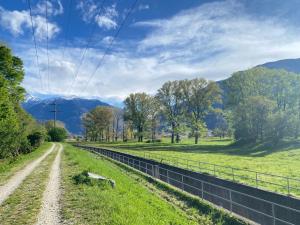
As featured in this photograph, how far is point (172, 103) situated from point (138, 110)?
18.5 m

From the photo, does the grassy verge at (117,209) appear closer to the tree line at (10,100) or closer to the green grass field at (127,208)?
the green grass field at (127,208)

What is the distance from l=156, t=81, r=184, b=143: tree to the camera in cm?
8589

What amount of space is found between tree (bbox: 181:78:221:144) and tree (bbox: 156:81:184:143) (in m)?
2.48

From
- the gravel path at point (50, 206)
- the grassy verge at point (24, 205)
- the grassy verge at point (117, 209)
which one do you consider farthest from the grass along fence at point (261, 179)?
the grassy verge at point (24, 205)

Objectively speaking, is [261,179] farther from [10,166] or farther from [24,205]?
[10,166]

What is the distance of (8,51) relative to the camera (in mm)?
39062

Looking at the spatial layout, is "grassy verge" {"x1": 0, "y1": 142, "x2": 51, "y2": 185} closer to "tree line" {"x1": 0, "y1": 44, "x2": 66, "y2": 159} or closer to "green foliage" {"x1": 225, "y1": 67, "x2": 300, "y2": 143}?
"tree line" {"x1": 0, "y1": 44, "x2": 66, "y2": 159}

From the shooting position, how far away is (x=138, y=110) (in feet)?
345

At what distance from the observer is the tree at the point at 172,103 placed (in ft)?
282

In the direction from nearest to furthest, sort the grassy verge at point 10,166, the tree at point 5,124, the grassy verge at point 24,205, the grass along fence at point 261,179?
1. the grassy verge at point 24,205
2. the grass along fence at point 261,179
3. the grassy verge at point 10,166
4. the tree at point 5,124

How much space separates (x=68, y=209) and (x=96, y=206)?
1.18 meters

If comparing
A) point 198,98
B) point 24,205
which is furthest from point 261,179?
point 198,98

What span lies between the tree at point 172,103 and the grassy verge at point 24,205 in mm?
66307

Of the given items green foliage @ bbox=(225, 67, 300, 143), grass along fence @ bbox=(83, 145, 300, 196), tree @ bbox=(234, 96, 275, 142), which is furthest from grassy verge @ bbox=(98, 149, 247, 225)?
tree @ bbox=(234, 96, 275, 142)
